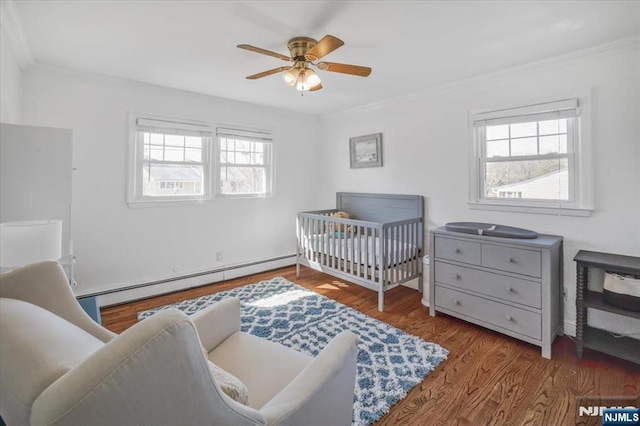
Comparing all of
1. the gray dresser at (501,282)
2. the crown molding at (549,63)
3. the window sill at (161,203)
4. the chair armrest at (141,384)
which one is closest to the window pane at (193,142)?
the window sill at (161,203)

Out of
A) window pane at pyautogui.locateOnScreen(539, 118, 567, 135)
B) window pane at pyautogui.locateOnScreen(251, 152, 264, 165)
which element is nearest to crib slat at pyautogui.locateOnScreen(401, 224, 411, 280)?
window pane at pyautogui.locateOnScreen(539, 118, 567, 135)

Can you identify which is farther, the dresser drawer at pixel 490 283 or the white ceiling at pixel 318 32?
the dresser drawer at pixel 490 283

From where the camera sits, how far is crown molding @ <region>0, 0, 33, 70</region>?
1.84 m

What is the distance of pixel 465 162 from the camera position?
312 cm

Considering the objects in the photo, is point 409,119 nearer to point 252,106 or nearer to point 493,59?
point 493,59

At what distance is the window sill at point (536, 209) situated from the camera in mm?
2436

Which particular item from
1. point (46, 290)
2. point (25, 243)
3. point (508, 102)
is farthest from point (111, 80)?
point (508, 102)

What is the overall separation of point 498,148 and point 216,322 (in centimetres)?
295

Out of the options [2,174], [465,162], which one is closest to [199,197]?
[2,174]

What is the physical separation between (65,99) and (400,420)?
3.80 meters

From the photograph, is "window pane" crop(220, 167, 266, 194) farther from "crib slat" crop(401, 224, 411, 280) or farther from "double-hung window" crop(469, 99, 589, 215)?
"double-hung window" crop(469, 99, 589, 215)

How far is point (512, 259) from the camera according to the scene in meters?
2.36

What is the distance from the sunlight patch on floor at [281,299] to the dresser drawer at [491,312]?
4.70ft

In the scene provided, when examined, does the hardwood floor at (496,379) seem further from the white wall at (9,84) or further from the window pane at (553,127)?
the white wall at (9,84)
